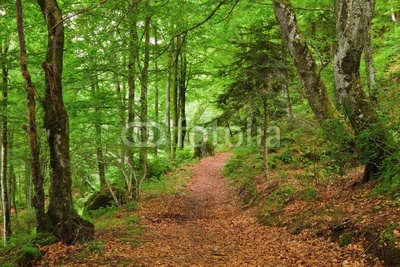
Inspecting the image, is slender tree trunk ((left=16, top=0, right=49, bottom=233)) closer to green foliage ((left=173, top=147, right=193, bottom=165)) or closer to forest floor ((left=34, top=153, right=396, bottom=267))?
forest floor ((left=34, top=153, right=396, bottom=267))

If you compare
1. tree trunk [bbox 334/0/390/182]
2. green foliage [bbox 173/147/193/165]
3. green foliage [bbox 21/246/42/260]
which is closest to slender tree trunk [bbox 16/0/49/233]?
green foliage [bbox 21/246/42/260]

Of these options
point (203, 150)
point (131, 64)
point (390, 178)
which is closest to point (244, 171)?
point (131, 64)

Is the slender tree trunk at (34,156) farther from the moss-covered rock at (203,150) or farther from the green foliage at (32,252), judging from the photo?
the moss-covered rock at (203,150)

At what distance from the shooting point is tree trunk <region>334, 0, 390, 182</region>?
262 inches

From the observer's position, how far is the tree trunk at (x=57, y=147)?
641 centimetres

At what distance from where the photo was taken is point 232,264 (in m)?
5.96

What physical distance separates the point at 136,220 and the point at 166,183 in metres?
6.43

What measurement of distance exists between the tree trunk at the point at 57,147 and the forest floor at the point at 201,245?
15.9 inches

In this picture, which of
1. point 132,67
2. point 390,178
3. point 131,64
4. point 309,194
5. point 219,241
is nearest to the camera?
point 390,178

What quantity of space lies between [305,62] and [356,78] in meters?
1.35

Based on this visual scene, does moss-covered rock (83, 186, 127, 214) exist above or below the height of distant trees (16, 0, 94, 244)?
below

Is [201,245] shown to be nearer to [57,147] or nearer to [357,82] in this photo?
[57,147]

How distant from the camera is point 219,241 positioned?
7758 millimetres

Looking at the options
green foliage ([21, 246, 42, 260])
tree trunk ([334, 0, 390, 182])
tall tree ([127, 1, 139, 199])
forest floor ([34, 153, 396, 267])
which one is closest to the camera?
forest floor ([34, 153, 396, 267])
